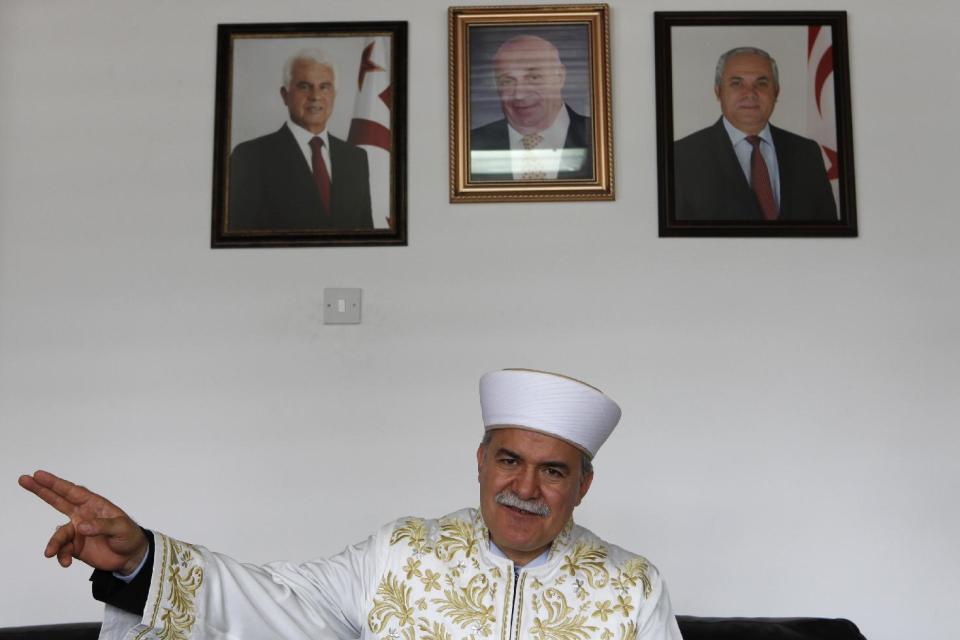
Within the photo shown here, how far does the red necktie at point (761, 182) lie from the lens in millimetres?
3096

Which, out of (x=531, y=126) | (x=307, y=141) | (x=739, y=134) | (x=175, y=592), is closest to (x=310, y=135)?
(x=307, y=141)

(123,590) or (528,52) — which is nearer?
(123,590)

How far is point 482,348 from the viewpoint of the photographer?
305 cm

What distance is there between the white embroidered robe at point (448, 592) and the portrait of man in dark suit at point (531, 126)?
1.27 metres

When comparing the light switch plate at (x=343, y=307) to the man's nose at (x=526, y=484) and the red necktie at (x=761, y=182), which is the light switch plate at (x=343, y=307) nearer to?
the man's nose at (x=526, y=484)

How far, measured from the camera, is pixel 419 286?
10.1 feet

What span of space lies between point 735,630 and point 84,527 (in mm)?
1761

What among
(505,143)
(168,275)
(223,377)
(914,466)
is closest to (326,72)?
(505,143)

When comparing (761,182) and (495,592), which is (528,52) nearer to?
(761,182)

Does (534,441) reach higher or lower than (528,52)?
lower

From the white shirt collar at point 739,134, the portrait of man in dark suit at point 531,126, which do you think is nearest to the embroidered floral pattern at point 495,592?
the portrait of man in dark suit at point 531,126

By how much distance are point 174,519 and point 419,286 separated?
106 cm

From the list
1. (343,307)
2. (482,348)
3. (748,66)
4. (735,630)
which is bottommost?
(735,630)

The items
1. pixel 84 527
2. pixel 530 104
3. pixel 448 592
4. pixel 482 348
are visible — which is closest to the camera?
pixel 84 527
